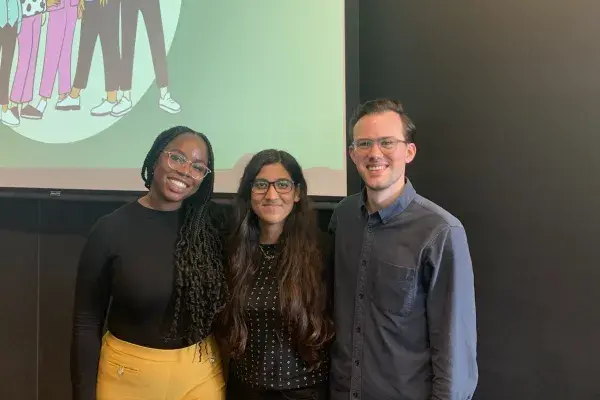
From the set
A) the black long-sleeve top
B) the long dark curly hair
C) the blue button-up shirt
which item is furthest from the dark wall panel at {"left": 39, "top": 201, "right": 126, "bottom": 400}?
the blue button-up shirt

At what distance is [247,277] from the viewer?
1470 mm

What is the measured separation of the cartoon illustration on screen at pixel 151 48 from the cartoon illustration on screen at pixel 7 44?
69 cm

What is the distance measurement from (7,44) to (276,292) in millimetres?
1984

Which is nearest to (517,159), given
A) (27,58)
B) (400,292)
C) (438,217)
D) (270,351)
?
(438,217)

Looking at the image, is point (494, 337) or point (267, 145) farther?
point (267, 145)

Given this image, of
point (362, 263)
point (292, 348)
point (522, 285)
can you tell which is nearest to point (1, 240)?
point (292, 348)

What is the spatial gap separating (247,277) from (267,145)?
0.56 metres

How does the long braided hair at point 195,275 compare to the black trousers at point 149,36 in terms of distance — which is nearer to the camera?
the long braided hair at point 195,275

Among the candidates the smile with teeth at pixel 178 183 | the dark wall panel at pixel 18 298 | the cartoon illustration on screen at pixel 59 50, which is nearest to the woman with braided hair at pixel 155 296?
the smile with teeth at pixel 178 183

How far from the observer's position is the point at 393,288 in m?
1.29

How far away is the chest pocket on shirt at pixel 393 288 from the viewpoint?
4.17ft

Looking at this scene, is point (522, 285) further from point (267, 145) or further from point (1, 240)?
point (1, 240)

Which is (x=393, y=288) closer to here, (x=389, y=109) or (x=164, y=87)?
(x=389, y=109)

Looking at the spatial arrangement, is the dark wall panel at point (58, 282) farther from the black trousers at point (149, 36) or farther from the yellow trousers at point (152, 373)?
the yellow trousers at point (152, 373)
